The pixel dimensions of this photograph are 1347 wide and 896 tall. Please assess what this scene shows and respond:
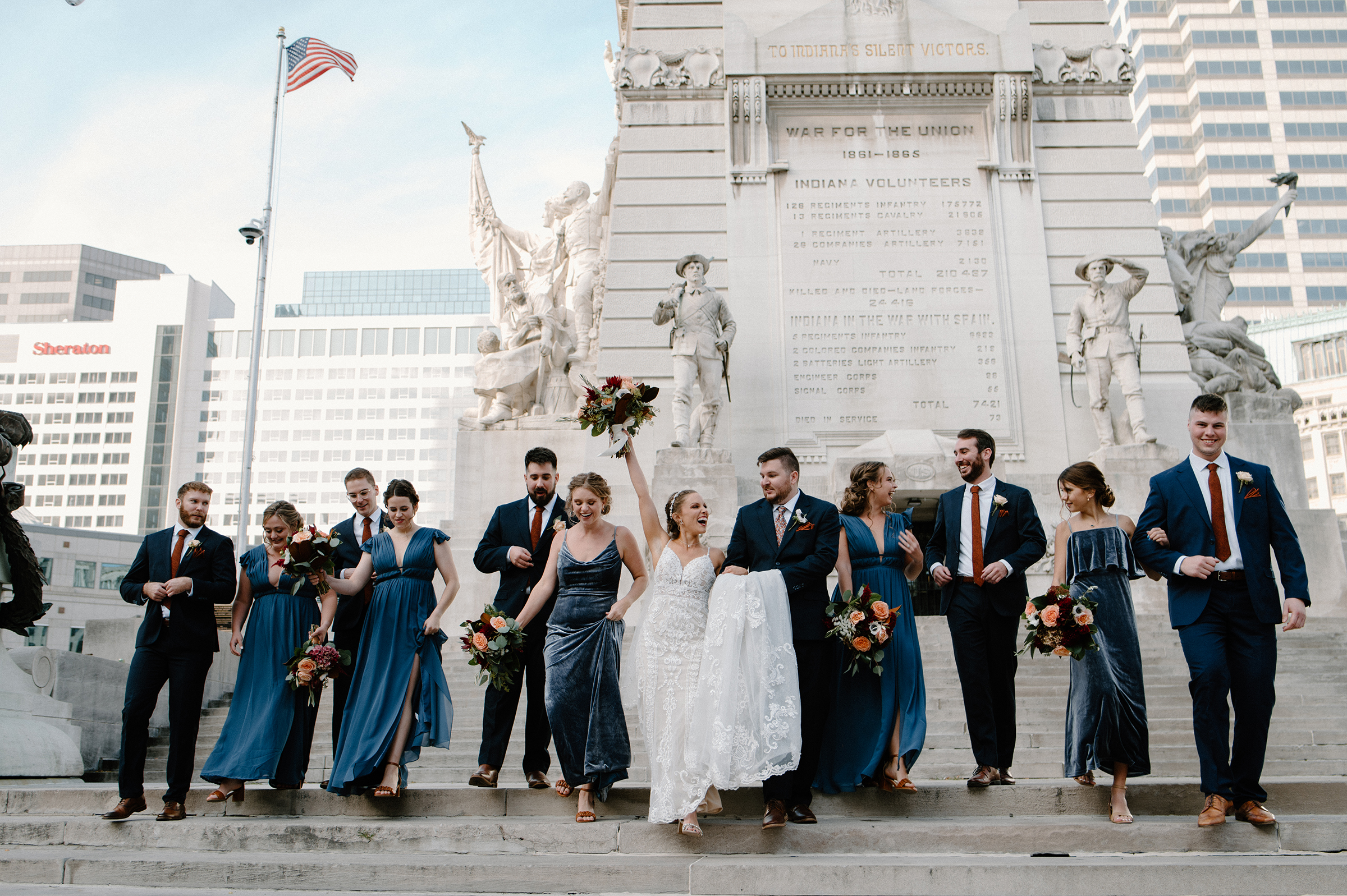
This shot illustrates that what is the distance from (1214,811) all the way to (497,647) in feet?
13.4

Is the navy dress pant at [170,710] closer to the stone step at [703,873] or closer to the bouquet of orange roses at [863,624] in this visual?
the stone step at [703,873]

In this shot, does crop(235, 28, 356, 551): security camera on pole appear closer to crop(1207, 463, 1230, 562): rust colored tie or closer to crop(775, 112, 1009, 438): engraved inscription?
crop(775, 112, 1009, 438): engraved inscription

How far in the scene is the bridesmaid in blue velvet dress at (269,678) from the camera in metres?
7.04

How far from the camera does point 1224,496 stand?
6242 mm

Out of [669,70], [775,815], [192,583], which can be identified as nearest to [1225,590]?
[775,815]

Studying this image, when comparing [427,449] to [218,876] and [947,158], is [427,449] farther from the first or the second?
[218,876]

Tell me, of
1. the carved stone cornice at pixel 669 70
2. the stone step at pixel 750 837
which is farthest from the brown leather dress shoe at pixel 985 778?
the carved stone cornice at pixel 669 70

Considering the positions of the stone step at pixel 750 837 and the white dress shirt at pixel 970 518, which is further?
the white dress shirt at pixel 970 518

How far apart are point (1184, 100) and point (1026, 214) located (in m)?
79.2

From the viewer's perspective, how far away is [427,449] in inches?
4117

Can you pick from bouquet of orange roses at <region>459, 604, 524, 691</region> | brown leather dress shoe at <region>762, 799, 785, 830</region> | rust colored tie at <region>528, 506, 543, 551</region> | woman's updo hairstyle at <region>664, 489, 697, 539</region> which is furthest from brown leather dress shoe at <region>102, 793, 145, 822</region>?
brown leather dress shoe at <region>762, 799, 785, 830</region>

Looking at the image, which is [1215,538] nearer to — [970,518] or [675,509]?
[970,518]

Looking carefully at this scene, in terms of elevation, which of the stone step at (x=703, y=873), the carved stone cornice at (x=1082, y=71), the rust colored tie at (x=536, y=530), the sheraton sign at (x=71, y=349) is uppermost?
the sheraton sign at (x=71, y=349)

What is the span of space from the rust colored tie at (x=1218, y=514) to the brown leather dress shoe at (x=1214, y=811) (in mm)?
1262
